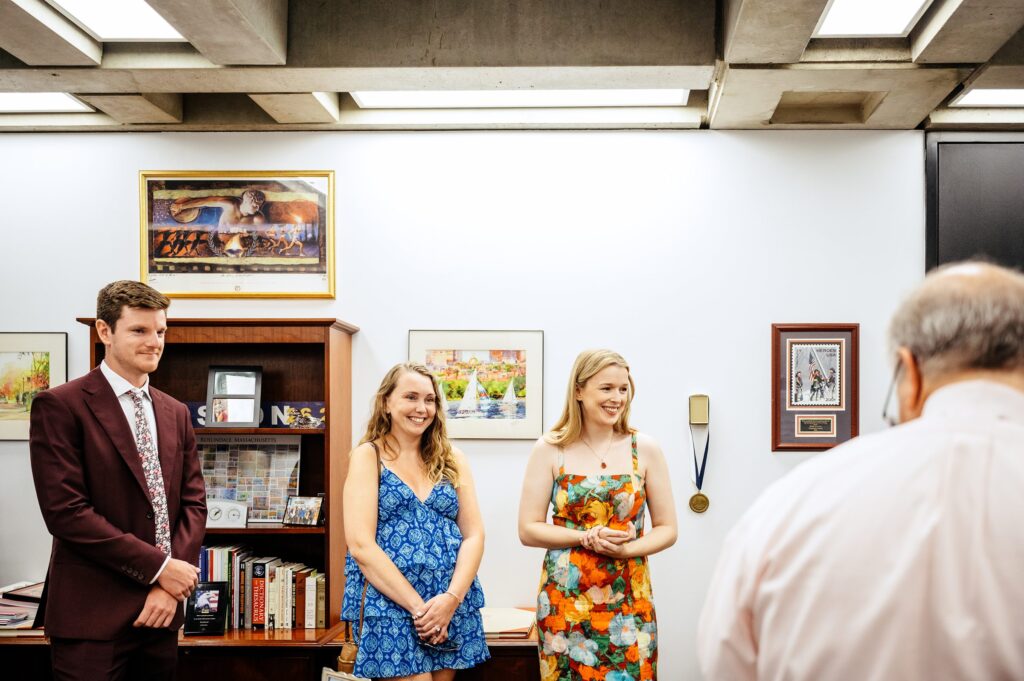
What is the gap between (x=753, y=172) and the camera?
4031 mm

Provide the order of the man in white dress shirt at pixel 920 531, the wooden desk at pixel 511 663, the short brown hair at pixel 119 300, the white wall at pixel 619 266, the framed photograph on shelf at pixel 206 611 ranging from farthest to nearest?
the white wall at pixel 619 266, the framed photograph on shelf at pixel 206 611, the wooden desk at pixel 511 663, the short brown hair at pixel 119 300, the man in white dress shirt at pixel 920 531

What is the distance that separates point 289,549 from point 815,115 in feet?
11.3

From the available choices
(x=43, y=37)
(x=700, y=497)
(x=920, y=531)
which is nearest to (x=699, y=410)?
(x=700, y=497)

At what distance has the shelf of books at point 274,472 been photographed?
3.64 m

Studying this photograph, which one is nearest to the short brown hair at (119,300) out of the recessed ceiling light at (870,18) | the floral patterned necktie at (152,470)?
the floral patterned necktie at (152,470)

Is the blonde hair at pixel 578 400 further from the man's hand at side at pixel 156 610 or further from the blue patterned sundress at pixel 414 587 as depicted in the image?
the man's hand at side at pixel 156 610

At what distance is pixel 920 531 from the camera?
1.11 m

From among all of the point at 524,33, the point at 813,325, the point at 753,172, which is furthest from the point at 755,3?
the point at 813,325

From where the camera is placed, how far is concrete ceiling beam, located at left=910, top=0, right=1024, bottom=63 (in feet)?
9.23

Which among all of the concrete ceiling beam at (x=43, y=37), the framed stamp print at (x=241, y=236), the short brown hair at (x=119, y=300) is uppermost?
the concrete ceiling beam at (x=43, y=37)

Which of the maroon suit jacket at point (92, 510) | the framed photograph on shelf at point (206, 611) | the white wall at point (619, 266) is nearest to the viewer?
the maroon suit jacket at point (92, 510)

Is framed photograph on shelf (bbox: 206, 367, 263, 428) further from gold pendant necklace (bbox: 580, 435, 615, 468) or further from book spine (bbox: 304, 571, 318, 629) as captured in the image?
gold pendant necklace (bbox: 580, 435, 615, 468)

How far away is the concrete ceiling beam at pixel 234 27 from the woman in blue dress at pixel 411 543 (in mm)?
1399

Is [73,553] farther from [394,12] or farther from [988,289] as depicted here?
[988,289]
